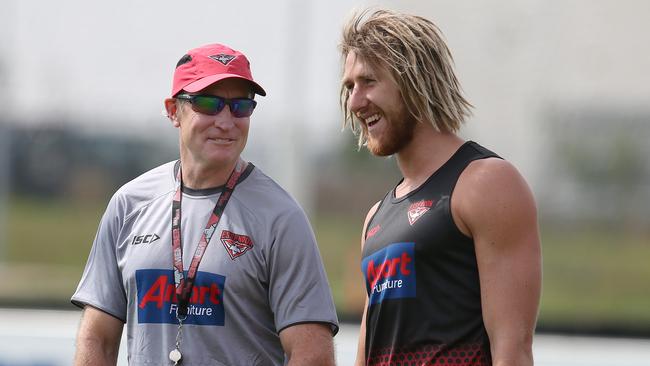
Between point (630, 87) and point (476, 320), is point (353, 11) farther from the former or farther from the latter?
point (630, 87)

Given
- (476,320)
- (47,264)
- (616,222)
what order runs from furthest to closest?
(47,264)
(616,222)
(476,320)

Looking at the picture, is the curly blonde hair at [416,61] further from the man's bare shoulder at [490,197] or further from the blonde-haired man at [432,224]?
the man's bare shoulder at [490,197]

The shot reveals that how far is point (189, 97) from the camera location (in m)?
2.94

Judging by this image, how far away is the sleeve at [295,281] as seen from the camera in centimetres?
282

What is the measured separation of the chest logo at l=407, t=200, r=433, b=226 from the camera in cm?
276

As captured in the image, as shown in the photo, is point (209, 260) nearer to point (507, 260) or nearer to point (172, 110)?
point (172, 110)

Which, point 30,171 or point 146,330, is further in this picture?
point 30,171

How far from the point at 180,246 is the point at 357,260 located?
1265cm

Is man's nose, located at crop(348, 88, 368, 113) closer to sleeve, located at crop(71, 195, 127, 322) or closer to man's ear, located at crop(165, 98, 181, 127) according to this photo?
man's ear, located at crop(165, 98, 181, 127)

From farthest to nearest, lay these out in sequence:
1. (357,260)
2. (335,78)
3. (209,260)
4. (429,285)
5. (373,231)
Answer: (357,260) → (335,78) → (373,231) → (209,260) → (429,285)

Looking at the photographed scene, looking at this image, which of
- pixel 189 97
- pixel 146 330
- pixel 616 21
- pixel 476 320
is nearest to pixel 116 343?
pixel 146 330

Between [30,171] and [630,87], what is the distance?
9772mm

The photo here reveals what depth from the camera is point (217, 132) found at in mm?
2912

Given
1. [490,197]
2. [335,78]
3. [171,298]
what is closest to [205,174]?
[171,298]
